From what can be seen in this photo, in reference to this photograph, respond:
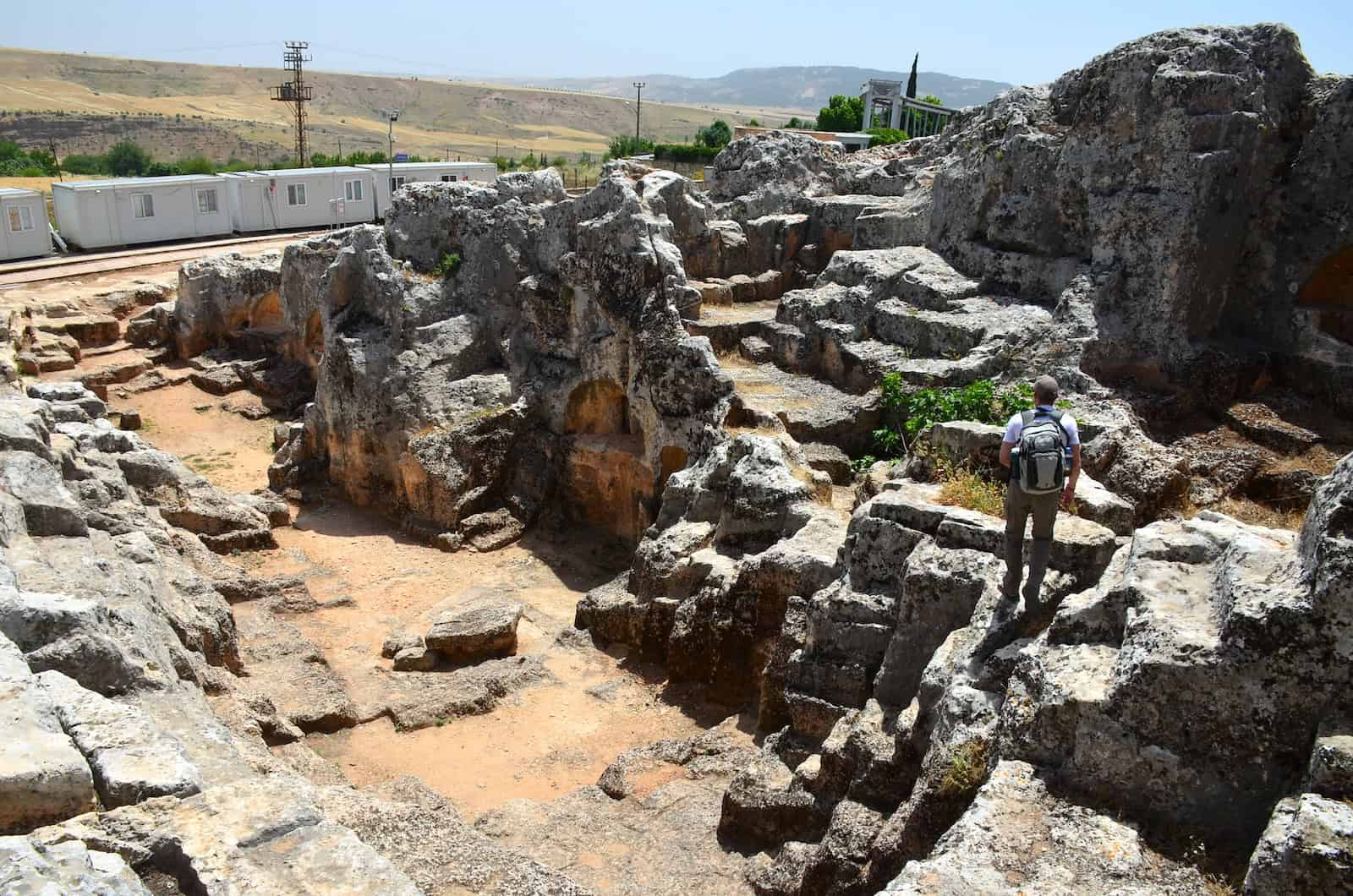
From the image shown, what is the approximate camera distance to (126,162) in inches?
2400

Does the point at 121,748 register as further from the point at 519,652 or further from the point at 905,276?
the point at 905,276

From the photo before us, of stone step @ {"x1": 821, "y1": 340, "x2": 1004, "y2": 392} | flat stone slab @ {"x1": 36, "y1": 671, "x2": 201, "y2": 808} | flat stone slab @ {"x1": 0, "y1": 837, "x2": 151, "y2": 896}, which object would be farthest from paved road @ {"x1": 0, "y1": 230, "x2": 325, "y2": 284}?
flat stone slab @ {"x1": 0, "y1": 837, "x2": 151, "y2": 896}

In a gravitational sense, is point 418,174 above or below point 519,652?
above

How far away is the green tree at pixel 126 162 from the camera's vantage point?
197 ft

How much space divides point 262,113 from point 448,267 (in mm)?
119240

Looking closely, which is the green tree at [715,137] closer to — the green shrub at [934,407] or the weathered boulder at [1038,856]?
the green shrub at [934,407]

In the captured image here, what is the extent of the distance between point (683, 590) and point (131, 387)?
18.2 metres

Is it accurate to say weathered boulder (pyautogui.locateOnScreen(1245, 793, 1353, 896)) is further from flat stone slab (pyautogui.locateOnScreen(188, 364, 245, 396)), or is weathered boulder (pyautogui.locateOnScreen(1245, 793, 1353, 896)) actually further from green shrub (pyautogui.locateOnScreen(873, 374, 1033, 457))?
flat stone slab (pyautogui.locateOnScreen(188, 364, 245, 396))

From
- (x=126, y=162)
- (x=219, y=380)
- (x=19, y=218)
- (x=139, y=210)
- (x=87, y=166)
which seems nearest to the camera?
(x=219, y=380)

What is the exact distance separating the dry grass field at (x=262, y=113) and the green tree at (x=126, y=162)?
68.5 ft

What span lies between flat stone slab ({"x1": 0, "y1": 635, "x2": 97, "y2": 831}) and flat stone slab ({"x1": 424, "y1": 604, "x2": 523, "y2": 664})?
8.10 meters

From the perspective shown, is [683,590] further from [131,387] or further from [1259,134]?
[131,387]

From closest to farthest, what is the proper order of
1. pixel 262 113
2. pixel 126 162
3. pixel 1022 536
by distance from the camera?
pixel 1022 536 < pixel 126 162 < pixel 262 113

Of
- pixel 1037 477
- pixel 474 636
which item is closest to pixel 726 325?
pixel 474 636
